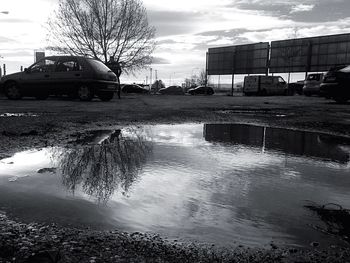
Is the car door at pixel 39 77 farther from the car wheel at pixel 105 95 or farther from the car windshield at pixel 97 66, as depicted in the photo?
the car wheel at pixel 105 95

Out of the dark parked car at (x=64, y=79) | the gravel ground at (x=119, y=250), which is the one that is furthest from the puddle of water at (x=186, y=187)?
the dark parked car at (x=64, y=79)

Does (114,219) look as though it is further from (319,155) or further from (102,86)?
(102,86)

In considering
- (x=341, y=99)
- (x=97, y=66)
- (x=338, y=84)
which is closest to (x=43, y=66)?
(x=97, y=66)

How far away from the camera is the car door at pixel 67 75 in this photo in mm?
12741

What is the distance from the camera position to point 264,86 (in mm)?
30938

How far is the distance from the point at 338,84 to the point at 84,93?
29.7 feet

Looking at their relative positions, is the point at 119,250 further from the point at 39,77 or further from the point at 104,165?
the point at 39,77

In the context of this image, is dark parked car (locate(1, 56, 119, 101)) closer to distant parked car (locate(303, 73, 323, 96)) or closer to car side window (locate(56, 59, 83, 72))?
car side window (locate(56, 59, 83, 72))

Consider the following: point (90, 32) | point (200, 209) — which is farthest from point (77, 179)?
point (90, 32)

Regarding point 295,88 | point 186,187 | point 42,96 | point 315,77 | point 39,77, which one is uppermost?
point 315,77

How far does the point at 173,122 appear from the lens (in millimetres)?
7312

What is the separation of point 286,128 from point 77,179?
15.3ft

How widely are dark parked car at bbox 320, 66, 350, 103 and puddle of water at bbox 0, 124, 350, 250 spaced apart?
8773mm

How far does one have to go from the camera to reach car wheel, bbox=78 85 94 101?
1289 cm
